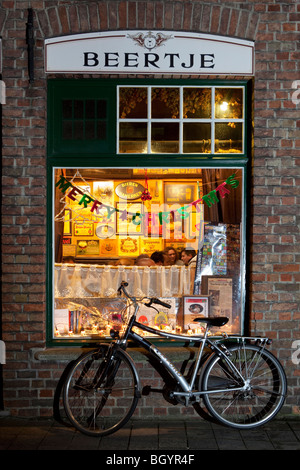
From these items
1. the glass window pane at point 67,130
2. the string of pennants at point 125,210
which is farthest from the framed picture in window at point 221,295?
the glass window pane at point 67,130

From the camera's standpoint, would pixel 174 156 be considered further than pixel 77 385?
Yes

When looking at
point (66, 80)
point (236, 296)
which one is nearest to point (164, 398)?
point (236, 296)

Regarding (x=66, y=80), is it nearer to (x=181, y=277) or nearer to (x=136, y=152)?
(x=136, y=152)

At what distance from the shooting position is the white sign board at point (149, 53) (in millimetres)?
6008

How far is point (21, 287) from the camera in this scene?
6.02 m

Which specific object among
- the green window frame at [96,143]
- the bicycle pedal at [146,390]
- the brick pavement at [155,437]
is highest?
the green window frame at [96,143]

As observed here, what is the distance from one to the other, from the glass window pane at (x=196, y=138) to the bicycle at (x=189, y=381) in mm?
1780

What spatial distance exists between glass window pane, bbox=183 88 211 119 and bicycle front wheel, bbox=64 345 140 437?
9.37ft

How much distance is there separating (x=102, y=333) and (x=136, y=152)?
2.16 metres

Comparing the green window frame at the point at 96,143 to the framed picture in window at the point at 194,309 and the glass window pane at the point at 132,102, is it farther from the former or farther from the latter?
the framed picture in window at the point at 194,309

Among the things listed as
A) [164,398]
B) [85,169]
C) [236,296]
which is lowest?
[164,398]

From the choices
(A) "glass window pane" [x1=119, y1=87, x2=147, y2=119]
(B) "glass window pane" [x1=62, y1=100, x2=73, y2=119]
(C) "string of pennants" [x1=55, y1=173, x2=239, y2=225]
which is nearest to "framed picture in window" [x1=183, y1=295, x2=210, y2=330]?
(C) "string of pennants" [x1=55, y1=173, x2=239, y2=225]

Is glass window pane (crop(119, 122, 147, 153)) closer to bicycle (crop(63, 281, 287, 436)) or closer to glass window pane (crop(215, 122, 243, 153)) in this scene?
glass window pane (crop(215, 122, 243, 153))

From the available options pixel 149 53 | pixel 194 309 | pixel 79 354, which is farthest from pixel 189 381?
pixel 149 53
